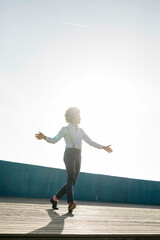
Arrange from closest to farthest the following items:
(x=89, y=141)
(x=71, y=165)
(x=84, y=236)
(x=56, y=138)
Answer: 1. (x=84, y=236)
2. (x=71, y=165)
3. (x=56, y=138)
4. (x=89, y=141)

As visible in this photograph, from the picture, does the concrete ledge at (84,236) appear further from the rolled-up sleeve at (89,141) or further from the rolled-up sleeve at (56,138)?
the rolled-up sleeve at (89,141)

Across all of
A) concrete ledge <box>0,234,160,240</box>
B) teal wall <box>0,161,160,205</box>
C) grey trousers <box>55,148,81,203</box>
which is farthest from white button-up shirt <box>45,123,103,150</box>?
teal wall <box>0,161,160,205</box>

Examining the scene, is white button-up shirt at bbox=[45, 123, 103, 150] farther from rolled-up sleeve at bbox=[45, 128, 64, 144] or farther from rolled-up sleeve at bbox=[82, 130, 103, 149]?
rolled-up sleeve at bbox=[82, 130, 103, 149]

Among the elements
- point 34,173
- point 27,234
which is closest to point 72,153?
point 27,234

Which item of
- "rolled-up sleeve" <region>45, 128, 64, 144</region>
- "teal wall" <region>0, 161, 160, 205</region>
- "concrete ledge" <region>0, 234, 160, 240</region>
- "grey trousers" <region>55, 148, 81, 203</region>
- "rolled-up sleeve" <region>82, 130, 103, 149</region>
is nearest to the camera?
"concrete ledge" <region>0, 234, 160, 240</region>

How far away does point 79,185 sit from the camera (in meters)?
8.82

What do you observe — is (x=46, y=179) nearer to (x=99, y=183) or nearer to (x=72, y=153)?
(x=99, y=183)

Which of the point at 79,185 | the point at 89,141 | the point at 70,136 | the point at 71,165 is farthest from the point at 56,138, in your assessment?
the point at 79,185

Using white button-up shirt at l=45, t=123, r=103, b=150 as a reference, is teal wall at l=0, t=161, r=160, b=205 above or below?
below

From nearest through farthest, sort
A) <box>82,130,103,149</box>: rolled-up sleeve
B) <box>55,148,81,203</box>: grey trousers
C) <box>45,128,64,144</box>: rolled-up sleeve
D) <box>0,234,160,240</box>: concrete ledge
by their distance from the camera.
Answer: <box>0,234,160,240</box>: concrete ledge → <box>55,148,81,203</box>: grey trousers → <box>45,128,64,144</box>: rolled-up sleeve → <box>82,130,103,149</box>: rolled-up sleeve

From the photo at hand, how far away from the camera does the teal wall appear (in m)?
7.76

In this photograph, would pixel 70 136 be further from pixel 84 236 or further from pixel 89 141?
pixel 84 236

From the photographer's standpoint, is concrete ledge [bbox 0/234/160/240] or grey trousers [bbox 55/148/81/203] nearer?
concrete ledge [bbox 0/234/160/240]

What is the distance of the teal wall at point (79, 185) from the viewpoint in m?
7.76
